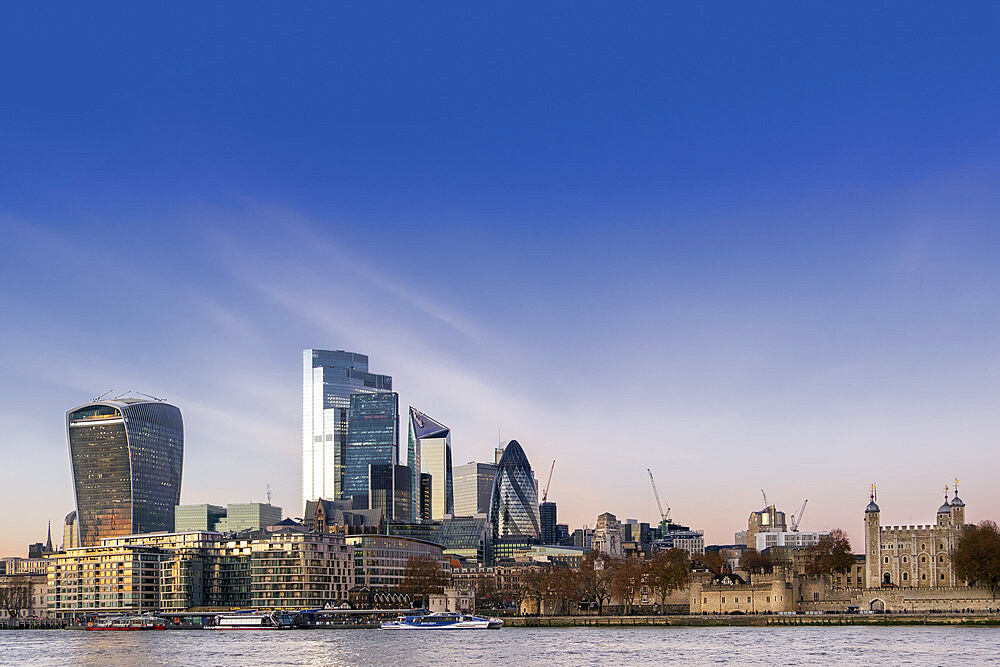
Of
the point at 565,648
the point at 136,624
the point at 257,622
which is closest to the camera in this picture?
the point at 565,648

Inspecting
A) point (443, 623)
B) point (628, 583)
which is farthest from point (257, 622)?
point (628, 583)

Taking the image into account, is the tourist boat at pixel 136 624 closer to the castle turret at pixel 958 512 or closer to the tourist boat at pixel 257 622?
the tourist boat at pixel 257 622

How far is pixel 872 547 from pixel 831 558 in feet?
18.6

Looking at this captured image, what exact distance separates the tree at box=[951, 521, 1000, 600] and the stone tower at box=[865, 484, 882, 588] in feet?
39.9

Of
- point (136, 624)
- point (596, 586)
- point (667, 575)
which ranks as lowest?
point (136, 624)

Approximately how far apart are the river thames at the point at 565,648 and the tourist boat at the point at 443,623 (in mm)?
15136

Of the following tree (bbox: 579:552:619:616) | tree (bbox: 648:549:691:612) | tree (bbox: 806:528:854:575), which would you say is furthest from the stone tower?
tree (bbox: 579:552:619:616)

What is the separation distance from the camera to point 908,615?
145 m

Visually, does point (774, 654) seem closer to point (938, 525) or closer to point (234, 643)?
point (234, 643)

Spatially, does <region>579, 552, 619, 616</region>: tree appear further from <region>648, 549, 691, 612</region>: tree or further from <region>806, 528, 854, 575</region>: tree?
<region>806, 528, 854, 575</region>: tree

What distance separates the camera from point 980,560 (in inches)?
5940

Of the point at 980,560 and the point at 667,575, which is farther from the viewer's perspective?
the point at 667,575

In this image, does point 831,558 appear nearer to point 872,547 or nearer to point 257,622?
point 872,547

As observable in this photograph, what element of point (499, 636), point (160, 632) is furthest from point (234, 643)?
point (160, 632)
